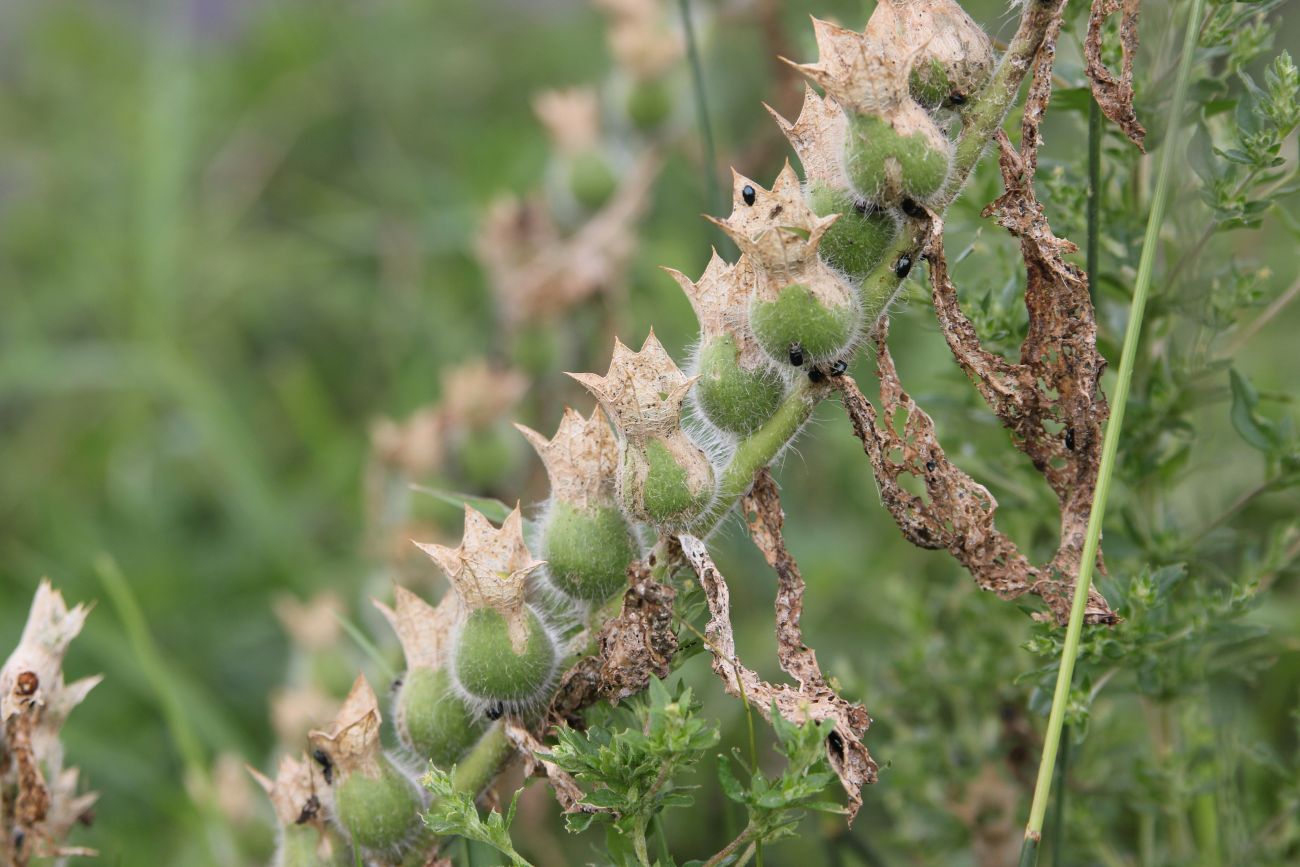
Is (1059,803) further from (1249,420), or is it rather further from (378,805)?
(378,805)

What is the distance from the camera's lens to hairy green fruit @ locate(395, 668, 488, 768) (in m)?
1.45

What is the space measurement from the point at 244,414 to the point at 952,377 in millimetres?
2878

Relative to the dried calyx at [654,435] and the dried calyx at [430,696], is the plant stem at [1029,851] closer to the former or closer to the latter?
the dried calyx at [654,435]

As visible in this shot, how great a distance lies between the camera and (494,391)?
9.46 ft

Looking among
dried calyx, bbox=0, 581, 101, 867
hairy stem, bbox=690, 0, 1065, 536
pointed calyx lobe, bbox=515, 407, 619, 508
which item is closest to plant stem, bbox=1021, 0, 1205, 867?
hairy stem, bbox=690, 0, 1065, 536

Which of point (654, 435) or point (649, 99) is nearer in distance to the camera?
point (654, 435)

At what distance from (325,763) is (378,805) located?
0.26ft

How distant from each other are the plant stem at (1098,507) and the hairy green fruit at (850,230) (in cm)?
29

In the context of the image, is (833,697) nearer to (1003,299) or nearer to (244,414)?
(1003,299)

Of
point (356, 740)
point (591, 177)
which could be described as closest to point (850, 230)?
point (356, 740)

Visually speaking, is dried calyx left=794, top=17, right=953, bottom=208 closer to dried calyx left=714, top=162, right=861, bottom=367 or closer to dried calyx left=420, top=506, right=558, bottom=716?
dried calyx left=714, top=162, right=861, bottom=367

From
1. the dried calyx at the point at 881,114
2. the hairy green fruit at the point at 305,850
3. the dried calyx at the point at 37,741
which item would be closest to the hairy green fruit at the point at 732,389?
the dried calyx at the point at 881,114

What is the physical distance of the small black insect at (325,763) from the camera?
4.78 feet

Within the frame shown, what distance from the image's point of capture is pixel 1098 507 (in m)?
1.39
